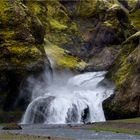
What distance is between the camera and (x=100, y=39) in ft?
522

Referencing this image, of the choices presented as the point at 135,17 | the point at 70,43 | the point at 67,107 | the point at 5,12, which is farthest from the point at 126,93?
the point at 135,17

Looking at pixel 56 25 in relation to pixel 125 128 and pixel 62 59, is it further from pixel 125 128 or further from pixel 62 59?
pixel 125 128

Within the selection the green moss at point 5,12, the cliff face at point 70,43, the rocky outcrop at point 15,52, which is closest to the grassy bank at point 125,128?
the cliff face at point 70,43

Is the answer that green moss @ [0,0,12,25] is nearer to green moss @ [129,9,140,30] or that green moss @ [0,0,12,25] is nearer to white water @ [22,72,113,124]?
white water @ [22,72,113,124]

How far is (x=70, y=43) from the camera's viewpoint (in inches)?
6107

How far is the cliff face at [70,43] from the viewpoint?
95062mm

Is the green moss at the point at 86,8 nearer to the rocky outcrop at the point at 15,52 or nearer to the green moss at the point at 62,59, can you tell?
the green moss at the point at 62,59

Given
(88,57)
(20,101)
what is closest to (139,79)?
(20,101)

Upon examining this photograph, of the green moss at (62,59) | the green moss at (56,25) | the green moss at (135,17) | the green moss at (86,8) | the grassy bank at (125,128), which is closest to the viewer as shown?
the grassy bank at (125,128)

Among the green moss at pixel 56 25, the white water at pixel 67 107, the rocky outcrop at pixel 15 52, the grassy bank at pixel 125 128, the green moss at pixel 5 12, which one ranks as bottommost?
the grassy bank at pixel 125 128

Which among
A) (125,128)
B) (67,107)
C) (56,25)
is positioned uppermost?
(56,25)

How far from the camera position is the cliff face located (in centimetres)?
9506

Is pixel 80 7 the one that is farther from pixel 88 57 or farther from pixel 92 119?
pixel 92 119

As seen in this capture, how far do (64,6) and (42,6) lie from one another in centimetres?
2013
